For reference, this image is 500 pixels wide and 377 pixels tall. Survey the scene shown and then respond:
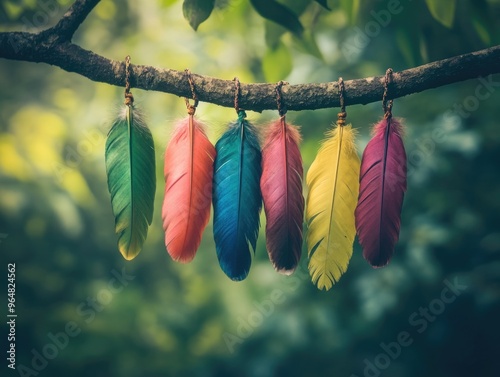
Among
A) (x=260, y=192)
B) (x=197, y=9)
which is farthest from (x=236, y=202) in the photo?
(x=197, y=9)

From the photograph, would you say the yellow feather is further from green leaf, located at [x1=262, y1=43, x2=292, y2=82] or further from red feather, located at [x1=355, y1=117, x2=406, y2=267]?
green leaf, located at [x1=262, y1=43, x2=292, y2=82]

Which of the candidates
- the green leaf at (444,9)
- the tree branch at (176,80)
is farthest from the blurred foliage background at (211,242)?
the tree branch at (176,80)

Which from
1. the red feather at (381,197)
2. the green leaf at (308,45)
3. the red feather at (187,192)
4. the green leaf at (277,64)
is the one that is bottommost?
the red feather at (381,197)

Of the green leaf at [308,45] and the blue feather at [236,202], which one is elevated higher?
the green leaf at [308,45]

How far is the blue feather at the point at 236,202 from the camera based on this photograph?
754mm

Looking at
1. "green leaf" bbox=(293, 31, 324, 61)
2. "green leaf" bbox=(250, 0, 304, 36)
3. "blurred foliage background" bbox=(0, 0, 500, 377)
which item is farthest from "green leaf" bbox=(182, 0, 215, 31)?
"blurred foliage background" bbox=(0, 0, 500, 377)

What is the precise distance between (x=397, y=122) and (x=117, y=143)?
44 centimetres

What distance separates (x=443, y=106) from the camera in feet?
5.75

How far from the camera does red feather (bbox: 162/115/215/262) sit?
76cm

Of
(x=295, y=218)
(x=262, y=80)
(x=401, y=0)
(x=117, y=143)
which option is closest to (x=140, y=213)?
(x=117, y=143)

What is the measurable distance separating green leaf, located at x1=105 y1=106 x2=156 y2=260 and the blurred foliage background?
599 millimetres

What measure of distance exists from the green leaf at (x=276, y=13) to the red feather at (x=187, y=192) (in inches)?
8.6

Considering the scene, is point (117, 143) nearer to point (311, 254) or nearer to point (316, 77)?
point (311, 254)

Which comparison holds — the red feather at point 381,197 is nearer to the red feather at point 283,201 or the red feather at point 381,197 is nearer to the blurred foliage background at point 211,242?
the red feather at point 283,201
